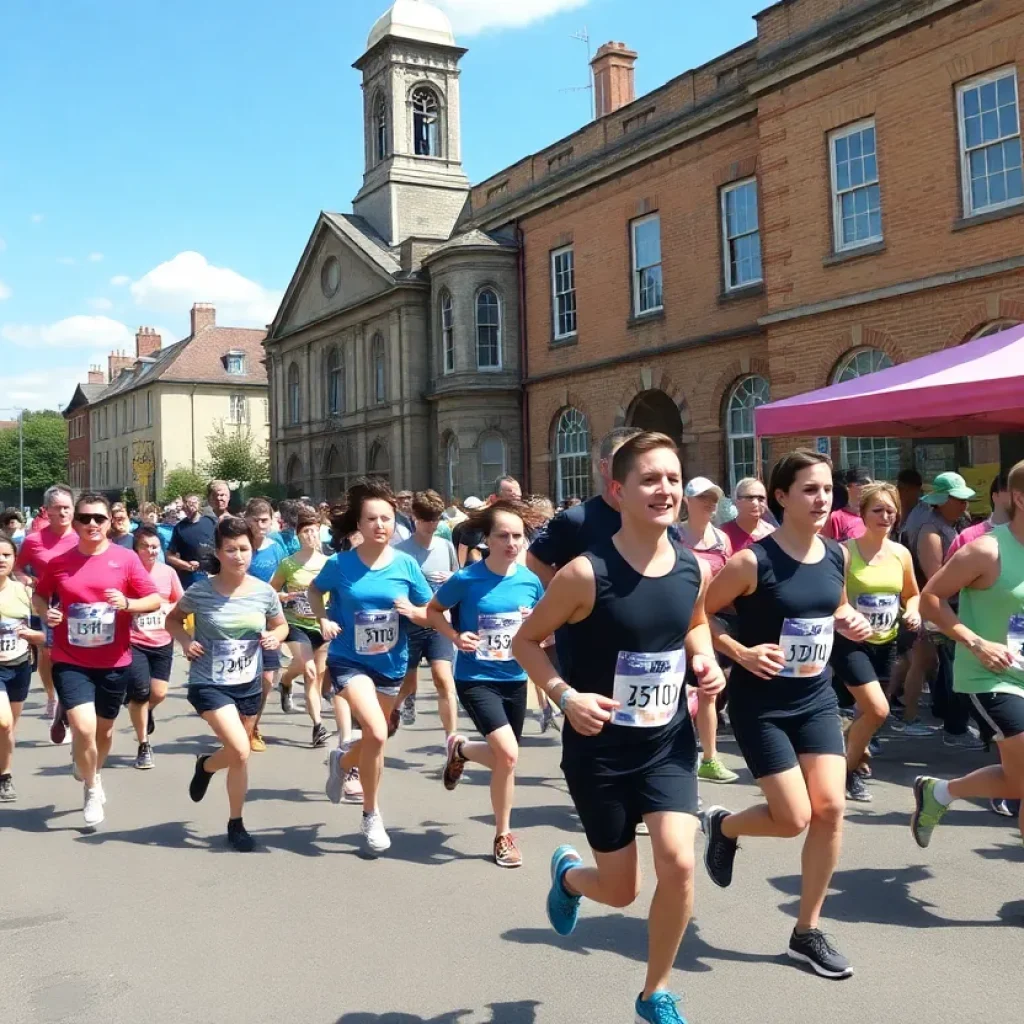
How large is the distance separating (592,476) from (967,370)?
1717 cm

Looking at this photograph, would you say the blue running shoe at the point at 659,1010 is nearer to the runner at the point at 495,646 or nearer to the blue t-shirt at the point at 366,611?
the runner at the point at 495,646

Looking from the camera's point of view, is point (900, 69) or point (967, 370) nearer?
point (967, 370)

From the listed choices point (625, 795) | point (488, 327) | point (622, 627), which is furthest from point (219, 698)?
point (488, 327)

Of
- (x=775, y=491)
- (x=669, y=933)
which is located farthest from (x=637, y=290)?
(x=669, y=933)

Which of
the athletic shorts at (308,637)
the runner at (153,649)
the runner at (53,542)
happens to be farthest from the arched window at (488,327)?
the runner at (153,649)

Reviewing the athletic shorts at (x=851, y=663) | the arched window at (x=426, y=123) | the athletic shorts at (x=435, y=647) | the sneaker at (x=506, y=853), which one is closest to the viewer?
the sneaker at (x=506, y=853)

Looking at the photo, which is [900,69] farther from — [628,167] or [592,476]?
[592,476]

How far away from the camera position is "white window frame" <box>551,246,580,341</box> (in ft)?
90.2

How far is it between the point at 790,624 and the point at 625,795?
1.21 metres

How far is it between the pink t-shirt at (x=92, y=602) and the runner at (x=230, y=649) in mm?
507

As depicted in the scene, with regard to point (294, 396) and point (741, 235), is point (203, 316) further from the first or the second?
point (741, 235)

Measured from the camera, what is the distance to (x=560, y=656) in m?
4.16

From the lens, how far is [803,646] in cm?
462

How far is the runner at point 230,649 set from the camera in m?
6.39
